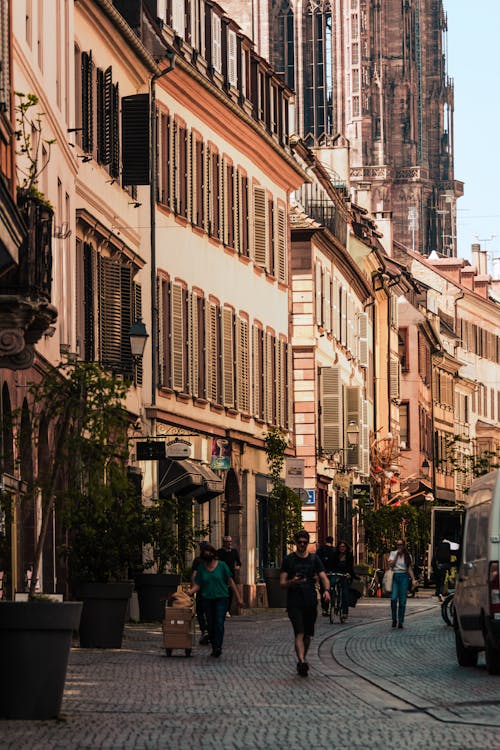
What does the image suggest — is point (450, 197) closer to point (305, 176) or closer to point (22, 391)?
point (305, 176)

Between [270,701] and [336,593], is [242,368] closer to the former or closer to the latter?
[336,593]

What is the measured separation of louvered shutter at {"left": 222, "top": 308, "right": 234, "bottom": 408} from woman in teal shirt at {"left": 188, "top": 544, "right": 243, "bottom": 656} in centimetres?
1927

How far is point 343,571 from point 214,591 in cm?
1223

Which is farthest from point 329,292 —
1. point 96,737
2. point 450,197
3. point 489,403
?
point 450,197

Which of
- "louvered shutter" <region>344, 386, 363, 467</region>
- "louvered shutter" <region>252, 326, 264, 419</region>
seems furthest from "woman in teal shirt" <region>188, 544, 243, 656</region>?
"louvered shutter" <region>344, 386, 363, 467</region>

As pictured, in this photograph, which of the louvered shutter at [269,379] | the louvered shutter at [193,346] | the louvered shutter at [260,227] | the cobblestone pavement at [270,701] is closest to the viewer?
the cobblestone pavement at [270,701]

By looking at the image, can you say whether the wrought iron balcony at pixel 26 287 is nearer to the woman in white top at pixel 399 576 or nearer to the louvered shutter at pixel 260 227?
the woman in white top at pixel 399 576

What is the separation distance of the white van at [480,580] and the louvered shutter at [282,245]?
2770cm

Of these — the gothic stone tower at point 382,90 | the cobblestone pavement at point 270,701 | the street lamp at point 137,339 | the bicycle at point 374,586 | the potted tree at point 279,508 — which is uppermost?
the gothic stone tower at point 382,90

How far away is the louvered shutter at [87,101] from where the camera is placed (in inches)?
1299

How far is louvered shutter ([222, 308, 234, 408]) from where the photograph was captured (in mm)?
44812

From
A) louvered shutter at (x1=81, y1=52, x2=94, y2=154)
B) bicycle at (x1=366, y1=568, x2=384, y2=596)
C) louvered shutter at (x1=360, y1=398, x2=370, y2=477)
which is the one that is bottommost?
bicycle at (x1=366, y1=568, x2=384, y2=596)

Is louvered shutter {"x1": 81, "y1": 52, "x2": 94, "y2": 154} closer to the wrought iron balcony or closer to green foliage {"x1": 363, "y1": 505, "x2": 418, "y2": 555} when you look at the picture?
the wrought iron balcony

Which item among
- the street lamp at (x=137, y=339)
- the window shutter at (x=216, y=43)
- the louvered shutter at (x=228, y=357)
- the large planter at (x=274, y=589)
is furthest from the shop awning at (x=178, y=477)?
the window shutter at (x=216, y=43)
